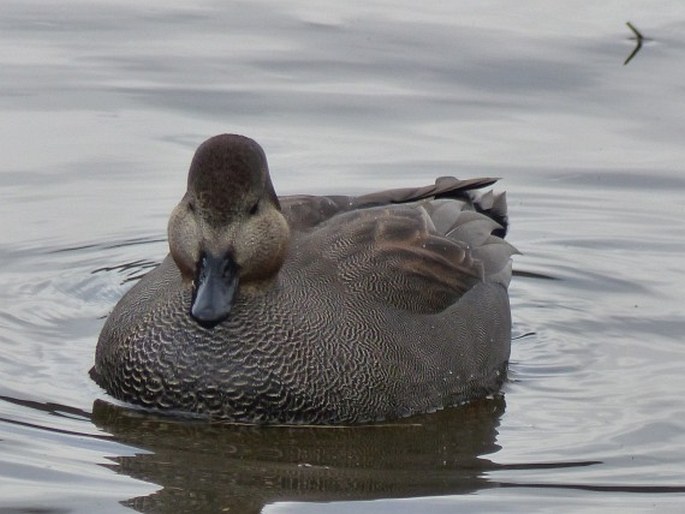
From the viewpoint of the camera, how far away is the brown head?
7.73 meters

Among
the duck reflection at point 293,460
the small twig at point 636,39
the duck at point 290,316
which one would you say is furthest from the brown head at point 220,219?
the small twig at point 636,39

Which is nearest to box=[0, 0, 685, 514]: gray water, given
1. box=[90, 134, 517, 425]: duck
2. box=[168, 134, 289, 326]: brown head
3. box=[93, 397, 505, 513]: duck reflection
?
box=[93, 397, 505, 513]: duck reflection

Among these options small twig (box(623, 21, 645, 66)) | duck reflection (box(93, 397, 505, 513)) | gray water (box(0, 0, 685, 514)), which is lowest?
duck reflection (box(93, 397, 505, 513))

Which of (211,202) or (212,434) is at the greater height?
(211,202)

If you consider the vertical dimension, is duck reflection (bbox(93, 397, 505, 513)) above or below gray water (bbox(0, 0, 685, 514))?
below

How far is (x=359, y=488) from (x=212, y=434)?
32.6 inches

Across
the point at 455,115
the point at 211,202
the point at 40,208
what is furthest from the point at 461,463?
the point at 455,115

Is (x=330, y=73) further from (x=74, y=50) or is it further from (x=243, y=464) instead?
(x=243, y=464)

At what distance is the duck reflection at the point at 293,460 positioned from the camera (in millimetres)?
→ 7180

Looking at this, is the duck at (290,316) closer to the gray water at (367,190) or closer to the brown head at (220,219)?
the brown head at (220,219)

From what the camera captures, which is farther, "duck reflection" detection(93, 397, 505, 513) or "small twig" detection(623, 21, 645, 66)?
"small twig" detection(623, 21, 645, 66)

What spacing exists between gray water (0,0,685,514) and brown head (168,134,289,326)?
619mm

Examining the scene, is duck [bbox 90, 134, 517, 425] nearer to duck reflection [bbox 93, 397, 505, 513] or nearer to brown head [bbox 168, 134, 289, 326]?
brown head [bbox 168, 134, 289, 326]

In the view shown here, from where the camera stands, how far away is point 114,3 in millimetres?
14820
